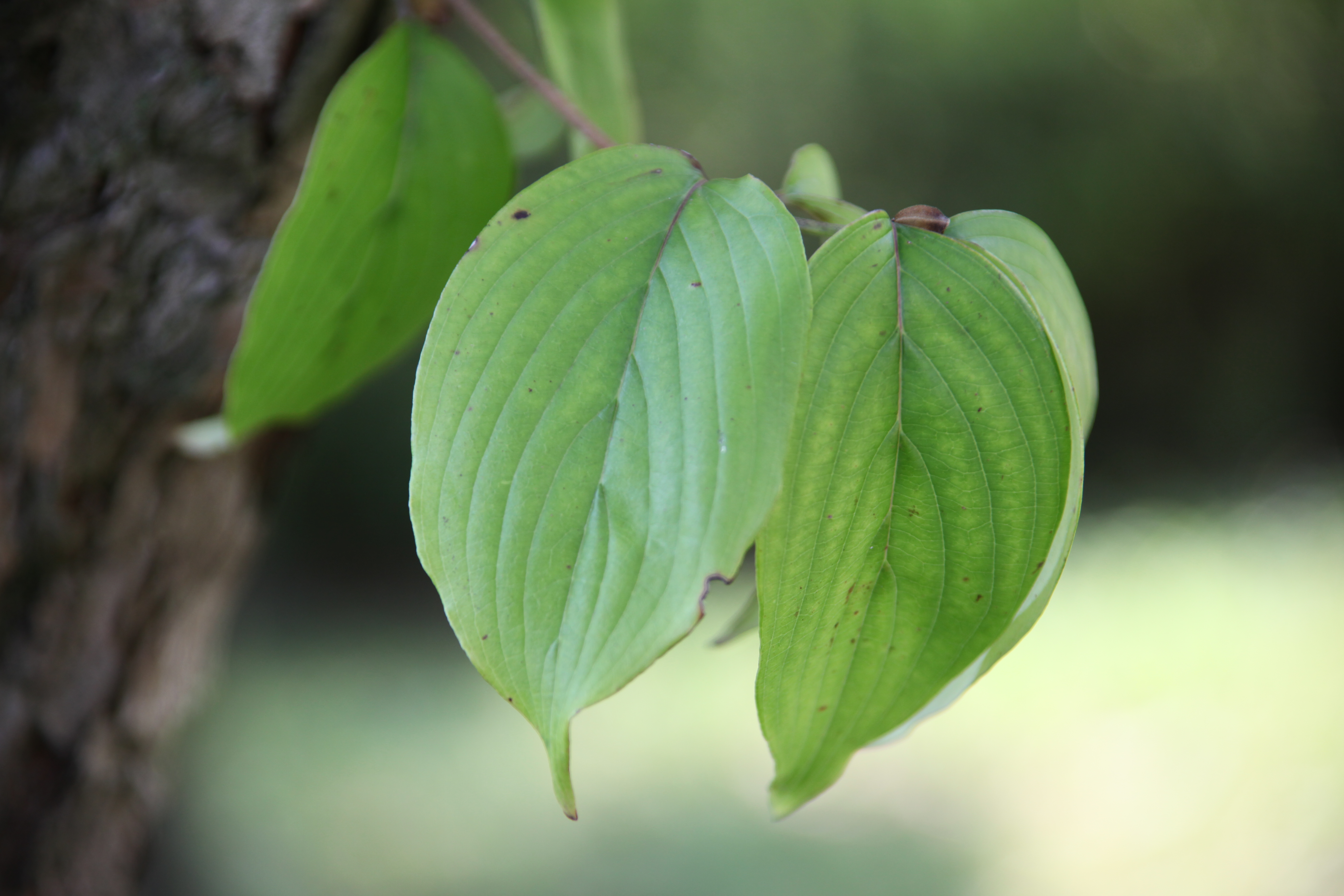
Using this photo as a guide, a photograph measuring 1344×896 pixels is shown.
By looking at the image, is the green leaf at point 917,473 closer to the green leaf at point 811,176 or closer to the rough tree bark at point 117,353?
the green leaf at point 811,176

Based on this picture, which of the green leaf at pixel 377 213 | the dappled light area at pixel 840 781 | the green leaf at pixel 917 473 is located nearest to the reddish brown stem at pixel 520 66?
the green leaf at pixel 377 213

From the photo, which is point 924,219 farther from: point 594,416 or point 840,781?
point 840,781

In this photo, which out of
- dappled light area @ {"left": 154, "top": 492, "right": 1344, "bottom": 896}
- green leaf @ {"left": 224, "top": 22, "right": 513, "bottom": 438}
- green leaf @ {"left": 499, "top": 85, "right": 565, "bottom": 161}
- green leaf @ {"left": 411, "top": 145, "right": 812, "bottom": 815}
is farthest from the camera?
dappled light area @ {"left": 154, "top": 492, "right": 1344, "bottom": 896}

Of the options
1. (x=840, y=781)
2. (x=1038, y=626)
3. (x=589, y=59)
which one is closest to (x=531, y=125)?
(x=589, y=59)

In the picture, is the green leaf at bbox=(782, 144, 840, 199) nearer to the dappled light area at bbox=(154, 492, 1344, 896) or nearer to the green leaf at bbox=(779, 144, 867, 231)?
the green leaf at bbox=(779, 144, 867, 231)

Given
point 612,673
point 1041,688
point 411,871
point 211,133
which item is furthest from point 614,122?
point 1041,688

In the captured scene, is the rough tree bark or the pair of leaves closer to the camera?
the pair of leaves

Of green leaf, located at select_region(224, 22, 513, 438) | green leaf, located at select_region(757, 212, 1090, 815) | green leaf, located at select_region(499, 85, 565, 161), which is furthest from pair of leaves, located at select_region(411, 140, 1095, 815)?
green leaf, located at select_region(499, 85, 565, 161)
